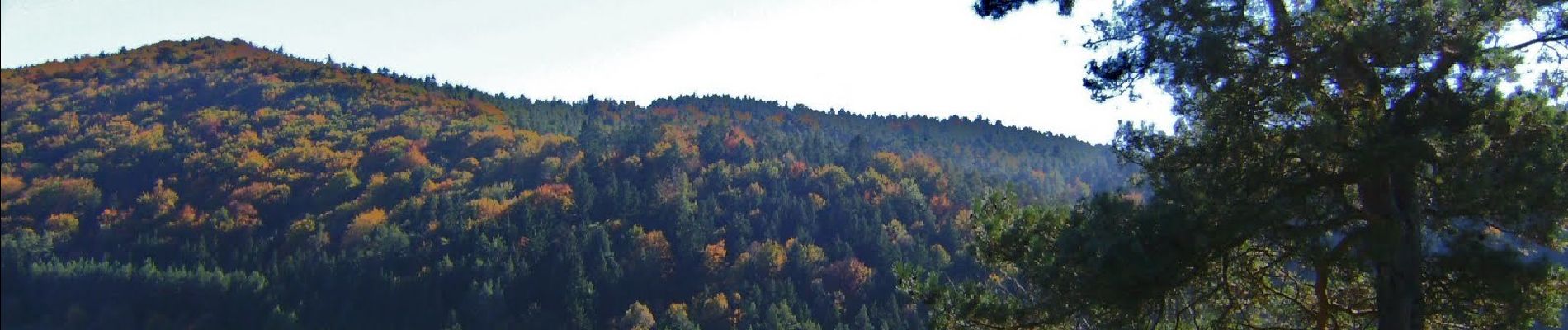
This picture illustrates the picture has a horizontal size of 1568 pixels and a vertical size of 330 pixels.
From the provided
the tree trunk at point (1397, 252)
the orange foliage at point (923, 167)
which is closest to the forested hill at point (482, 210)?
the orange foliage at point (923, 167)

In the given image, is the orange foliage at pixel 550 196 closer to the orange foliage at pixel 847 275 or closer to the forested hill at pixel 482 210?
the forested hill at pixel 482 210

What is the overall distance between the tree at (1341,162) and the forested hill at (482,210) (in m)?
30.2

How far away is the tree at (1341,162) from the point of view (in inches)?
338

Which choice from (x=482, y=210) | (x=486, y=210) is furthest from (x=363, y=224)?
(x=486, y=210)

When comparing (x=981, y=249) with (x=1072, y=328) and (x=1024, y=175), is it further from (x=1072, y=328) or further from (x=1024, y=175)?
(x=1024, y=175)

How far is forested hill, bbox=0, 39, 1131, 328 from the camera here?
62.2 meters

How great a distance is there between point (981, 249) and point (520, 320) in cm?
7195

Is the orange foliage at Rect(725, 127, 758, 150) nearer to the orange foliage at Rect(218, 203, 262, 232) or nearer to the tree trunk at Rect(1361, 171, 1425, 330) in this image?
the orange foliage at Rect(218, 203, 262, 232)

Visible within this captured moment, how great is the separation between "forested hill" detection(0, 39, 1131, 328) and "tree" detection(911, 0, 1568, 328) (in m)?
30.2

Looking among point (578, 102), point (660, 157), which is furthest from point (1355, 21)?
point (578, 102)

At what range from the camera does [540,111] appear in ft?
433

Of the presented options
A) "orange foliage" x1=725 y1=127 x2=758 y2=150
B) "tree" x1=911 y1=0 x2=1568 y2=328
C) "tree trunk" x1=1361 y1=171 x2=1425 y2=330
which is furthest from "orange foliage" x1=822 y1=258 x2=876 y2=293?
"tree trunk" x1=1361 y1=171 x2=1425 y2=330

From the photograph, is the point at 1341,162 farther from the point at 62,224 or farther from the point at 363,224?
the point at 363,224

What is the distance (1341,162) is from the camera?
29.7 feet
